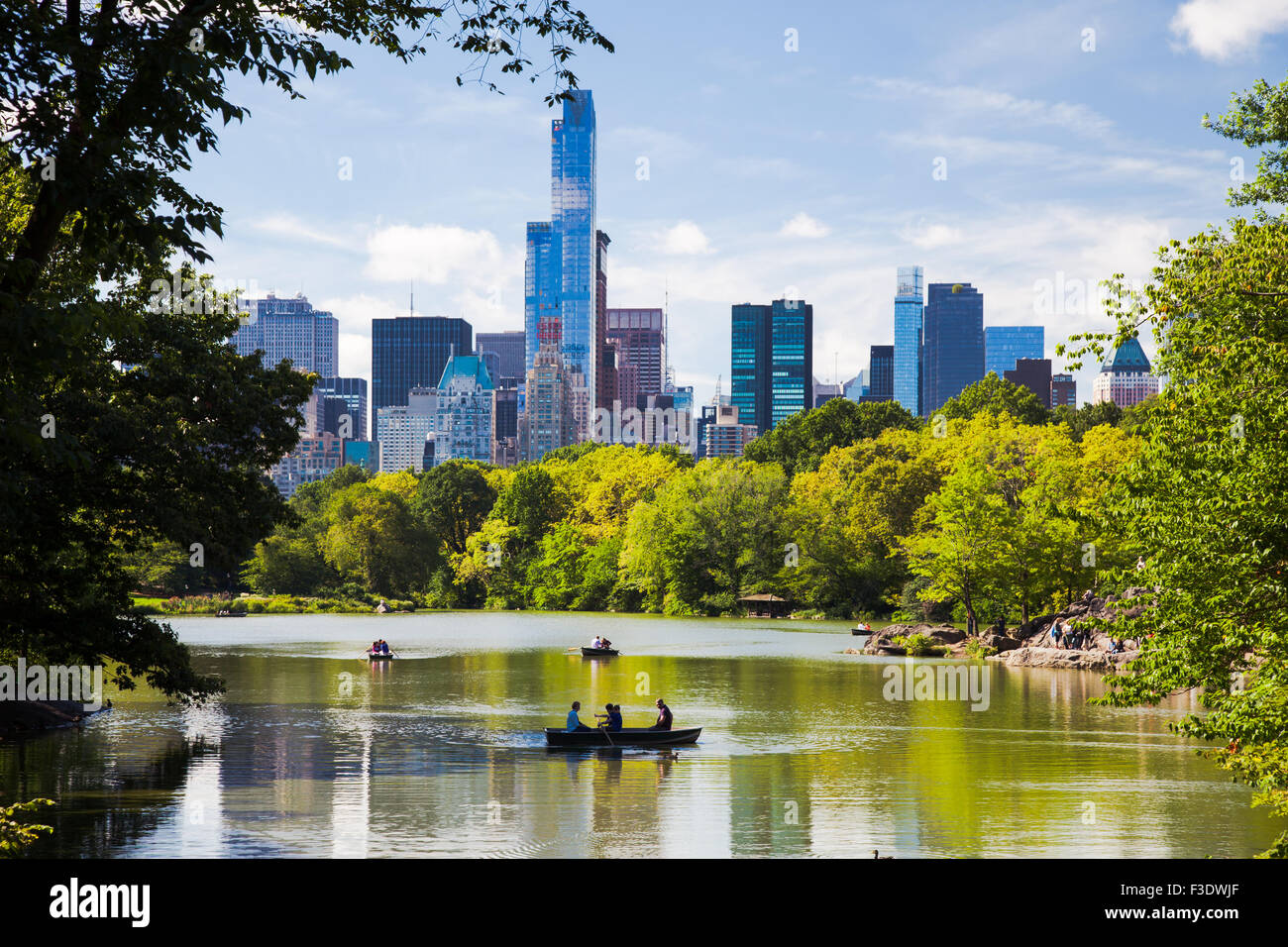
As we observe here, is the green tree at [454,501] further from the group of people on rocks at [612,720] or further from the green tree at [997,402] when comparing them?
the group of people on rocks at [612,720]

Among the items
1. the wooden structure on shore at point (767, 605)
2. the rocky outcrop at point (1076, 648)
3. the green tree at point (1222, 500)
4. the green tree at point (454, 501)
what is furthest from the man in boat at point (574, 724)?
the green tree at point (454, 501)

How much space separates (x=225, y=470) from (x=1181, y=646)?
Answer: 60.6 feet

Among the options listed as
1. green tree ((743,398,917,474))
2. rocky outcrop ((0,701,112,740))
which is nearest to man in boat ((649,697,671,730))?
rocky outcrop ((0,701,112,740))

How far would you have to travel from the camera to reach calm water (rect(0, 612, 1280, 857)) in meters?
18.3

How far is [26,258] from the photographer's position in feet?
30.2

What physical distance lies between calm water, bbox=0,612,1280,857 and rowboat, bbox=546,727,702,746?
15.1 inches

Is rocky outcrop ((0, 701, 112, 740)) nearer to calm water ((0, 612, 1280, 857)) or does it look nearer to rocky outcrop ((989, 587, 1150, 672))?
calm water ((0, 612, 1280, 857))

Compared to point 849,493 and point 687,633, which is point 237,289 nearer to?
point 687,633

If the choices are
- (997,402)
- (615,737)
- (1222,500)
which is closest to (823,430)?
(997,402)

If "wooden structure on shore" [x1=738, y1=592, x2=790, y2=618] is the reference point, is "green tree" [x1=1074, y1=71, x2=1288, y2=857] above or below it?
above

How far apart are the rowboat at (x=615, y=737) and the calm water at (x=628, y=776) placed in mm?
383

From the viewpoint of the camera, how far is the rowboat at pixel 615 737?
1079 inches

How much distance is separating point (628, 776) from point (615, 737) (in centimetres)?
315
